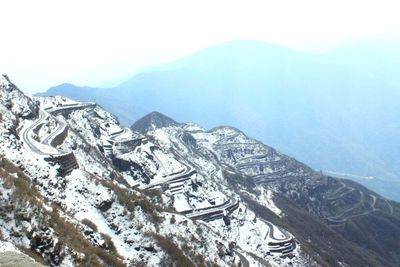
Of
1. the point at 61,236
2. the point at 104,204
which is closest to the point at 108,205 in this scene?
the point at 104,204

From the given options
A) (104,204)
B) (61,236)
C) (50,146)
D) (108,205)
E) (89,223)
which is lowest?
(50,146)

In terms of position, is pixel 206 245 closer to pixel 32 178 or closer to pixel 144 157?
pixel 32 178

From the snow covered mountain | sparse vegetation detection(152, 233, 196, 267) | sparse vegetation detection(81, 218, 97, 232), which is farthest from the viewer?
sparse vegetation detection(152, 233, 196, 267)

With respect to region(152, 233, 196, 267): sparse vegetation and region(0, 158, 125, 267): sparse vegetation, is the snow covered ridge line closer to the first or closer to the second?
region(152, 233, 196, 267): sparse vegetation

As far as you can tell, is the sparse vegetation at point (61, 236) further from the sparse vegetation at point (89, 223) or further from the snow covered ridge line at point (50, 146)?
the snow covered ridge line at point (50, 146)

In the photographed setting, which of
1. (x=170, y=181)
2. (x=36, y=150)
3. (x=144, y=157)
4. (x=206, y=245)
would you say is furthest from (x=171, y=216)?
(x=144, y=157)

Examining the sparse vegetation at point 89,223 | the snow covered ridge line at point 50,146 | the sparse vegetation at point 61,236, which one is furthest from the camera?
the snow covered ridge line at point 50,146

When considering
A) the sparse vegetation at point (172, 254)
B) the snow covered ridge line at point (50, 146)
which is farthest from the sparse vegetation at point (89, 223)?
the snow covered ridge line at point (50, 146)

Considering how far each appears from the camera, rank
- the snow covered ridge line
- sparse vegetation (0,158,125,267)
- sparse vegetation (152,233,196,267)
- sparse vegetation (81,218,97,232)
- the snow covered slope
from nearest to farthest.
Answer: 1. sparse vegetation (0,158,125,267)
2. the snow covered slope
3. sparse vegetation (81,218,97,232)
4. sparse vegetation (152,233,196,267)
5. the snow covered ridge line

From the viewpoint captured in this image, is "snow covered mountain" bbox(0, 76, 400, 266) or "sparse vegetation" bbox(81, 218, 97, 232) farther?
"sparse vegetation" bbox(81, 218, 97, 232)

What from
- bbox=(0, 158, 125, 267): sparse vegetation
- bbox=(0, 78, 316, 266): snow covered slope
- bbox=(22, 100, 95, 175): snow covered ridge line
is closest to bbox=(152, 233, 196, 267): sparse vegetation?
bbox=(0, 78, 316, 266): snow covered slope

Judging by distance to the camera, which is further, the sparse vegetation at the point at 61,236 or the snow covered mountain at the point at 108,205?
the snow covered mountain at the point at 108,205

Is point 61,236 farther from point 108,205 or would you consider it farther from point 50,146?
point 50,146
